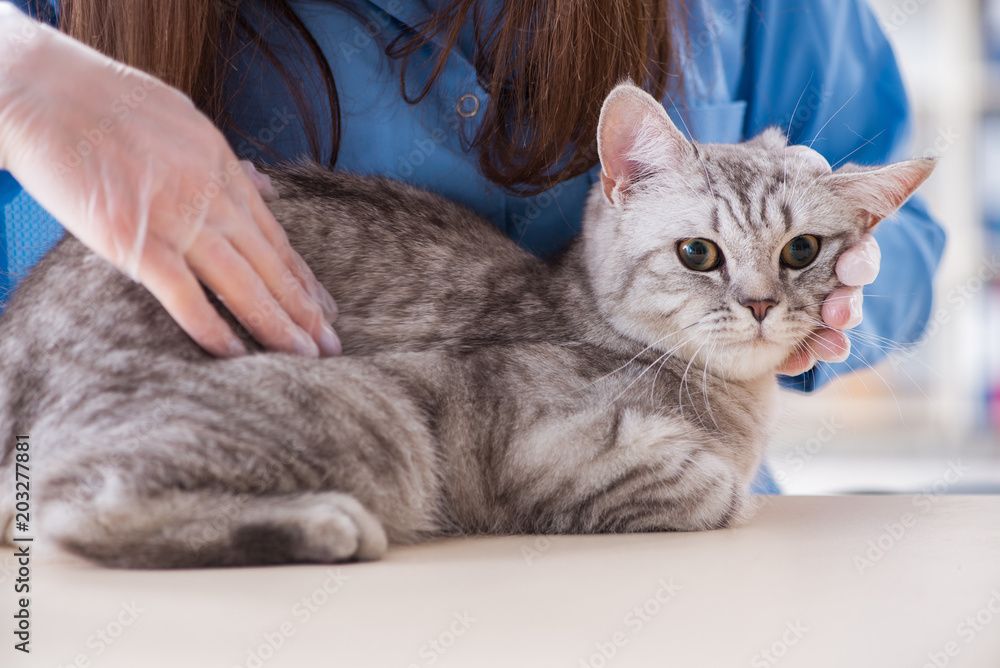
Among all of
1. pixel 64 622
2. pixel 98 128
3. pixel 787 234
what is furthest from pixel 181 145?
pixel 787 234

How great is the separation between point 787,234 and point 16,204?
1.43 m

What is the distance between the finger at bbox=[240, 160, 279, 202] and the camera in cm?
129

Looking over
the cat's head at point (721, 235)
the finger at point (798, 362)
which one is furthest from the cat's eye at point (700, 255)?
the finger at point (798, 362)

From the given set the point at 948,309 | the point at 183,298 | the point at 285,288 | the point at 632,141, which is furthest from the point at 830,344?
the point at 948,309

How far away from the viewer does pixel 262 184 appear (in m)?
1.31

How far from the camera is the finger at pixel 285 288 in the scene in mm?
1130

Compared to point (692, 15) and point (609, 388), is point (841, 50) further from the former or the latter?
point (609, 388)

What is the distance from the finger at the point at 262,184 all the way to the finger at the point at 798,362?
89 centimetres

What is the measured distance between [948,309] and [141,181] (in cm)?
396

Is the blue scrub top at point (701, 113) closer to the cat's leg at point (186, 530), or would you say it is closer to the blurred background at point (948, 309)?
the cat's leg at point (186, 530)

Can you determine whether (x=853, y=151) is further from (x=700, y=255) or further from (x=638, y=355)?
(x=638, y=355)

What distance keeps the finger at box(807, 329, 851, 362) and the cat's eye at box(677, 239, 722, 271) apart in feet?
0.66

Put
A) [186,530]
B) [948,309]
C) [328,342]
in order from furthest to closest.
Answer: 1. [948,309]
2. [328,342]
3. [186,530]

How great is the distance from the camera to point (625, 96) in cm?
129
